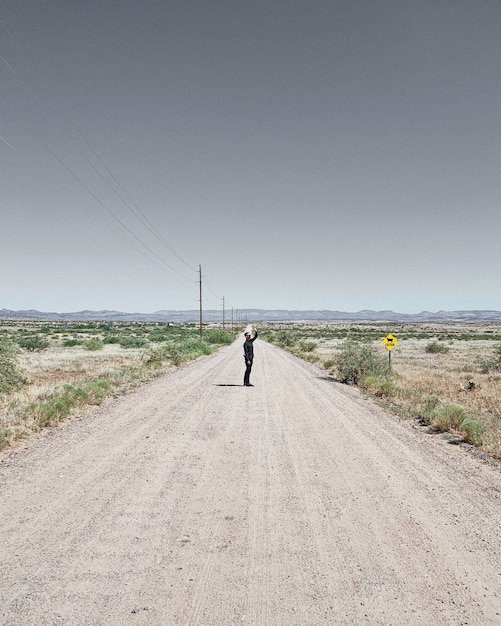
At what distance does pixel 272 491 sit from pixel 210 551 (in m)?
1.91

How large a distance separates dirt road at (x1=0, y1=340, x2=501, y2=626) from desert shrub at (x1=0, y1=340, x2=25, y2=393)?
318 inches

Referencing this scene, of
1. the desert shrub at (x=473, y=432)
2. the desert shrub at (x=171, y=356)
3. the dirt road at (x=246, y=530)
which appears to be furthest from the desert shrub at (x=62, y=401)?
the desert shrub at (x=171, y=356)

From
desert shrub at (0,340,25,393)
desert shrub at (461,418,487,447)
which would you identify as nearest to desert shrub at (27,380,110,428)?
desert shrub at (0,340,25,393)

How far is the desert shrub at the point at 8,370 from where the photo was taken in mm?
15875

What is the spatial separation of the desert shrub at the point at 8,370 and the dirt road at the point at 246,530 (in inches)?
318

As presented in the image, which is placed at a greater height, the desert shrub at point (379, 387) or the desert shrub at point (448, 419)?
the desert shrub at point (448, 419)

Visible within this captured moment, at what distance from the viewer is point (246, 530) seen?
4973mm

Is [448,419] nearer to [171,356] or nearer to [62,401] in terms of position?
[62,401]

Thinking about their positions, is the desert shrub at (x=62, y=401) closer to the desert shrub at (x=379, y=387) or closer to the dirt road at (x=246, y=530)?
the dirt road at (x=246, y=530)

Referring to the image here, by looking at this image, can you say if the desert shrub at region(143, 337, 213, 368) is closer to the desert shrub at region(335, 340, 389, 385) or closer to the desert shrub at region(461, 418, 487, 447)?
the desert shrub at region(335, 340, 389, 385)

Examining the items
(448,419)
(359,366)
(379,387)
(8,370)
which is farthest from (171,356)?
(448,419)

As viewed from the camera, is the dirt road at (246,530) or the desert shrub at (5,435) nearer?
the dirt road at (246,530)

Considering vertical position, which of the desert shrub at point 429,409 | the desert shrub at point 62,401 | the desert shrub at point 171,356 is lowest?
the desert shrub at point 171,356

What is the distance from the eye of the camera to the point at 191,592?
3.77 m
